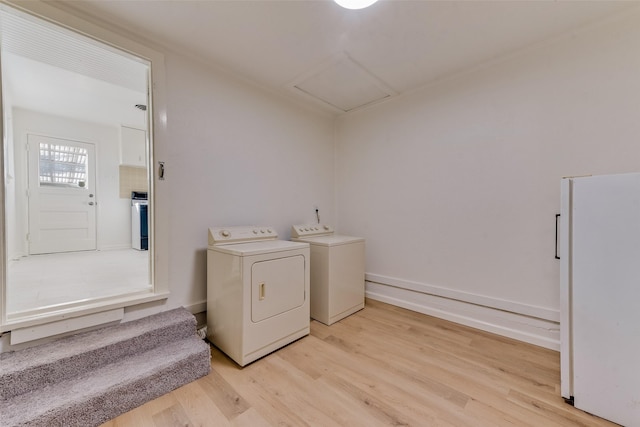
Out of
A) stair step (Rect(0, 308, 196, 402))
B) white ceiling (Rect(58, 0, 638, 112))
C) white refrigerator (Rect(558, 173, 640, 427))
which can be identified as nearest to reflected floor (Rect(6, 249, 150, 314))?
stair step (Rect(0, 308, 196, 402))

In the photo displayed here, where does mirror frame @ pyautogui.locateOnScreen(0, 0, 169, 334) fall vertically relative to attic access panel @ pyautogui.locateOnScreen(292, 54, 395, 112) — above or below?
below

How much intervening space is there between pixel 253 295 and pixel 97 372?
902mm

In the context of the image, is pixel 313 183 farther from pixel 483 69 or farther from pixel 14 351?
pixel 14 351

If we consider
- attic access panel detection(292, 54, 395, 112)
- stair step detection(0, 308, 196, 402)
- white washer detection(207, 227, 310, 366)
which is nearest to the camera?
stair step detection(0, 308, 196, 402)

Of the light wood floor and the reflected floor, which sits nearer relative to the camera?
the light wood floor

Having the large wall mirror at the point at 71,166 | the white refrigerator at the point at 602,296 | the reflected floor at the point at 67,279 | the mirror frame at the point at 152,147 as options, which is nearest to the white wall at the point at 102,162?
the large wall mirror at the point at 71,166

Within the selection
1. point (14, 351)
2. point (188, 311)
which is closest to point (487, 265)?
point (188, 311)

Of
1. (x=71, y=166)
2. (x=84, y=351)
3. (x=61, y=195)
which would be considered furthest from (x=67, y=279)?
(x=71, y=166)

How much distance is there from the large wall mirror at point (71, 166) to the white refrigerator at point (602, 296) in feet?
8.50

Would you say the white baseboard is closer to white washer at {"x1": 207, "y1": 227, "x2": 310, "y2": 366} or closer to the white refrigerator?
→ the white refrigerator

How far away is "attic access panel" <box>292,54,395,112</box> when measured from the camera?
6.96ft

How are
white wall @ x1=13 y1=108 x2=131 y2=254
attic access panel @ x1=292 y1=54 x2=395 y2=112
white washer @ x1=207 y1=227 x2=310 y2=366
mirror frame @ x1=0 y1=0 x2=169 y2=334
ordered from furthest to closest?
white wall @ x1=13 y1=108 x2=131 y2=254
attic access panel @ x1=292 y1=54 x2=395 y2=112
white washer @ x1=207 y1=227 x2=310 y2=366
mirror frame @ x1=0 y1=0 x2=169 y2=334

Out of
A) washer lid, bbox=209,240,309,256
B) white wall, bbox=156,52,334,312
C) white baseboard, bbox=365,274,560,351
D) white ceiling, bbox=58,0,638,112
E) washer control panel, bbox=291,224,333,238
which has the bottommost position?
white baseboard, bbox=365,274,560,351

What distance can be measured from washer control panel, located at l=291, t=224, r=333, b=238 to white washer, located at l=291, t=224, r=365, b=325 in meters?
0.02
